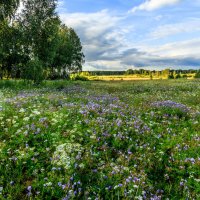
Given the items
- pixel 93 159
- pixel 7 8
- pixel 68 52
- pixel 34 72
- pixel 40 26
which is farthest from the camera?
pixel 68 52

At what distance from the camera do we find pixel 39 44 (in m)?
44.7

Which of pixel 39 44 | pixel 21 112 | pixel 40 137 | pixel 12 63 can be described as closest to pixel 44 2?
pixel 39 44

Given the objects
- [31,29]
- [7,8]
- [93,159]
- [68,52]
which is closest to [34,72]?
[31,29]

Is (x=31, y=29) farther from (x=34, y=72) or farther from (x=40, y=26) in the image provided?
(x=34, y=72)

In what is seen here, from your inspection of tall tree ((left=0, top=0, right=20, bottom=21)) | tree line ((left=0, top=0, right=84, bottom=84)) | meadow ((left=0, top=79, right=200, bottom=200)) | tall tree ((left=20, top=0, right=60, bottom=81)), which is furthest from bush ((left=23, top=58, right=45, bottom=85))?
meadow ((left=0, top=79, right=200, bottom=200))

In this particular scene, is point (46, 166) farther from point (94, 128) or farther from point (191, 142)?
point (191, 142)

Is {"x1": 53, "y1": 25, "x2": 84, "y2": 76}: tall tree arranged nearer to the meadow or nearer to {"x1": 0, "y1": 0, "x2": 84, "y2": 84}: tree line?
{"x1": 0, "y1": 0, "x2": 84, "y2": 84}: tree line

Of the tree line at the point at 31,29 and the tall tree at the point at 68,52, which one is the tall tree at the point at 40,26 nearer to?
the tree line at the point at 31,29

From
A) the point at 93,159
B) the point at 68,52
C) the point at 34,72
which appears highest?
the point at 68,52

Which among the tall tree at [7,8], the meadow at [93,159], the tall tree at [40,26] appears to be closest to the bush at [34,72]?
the tall tree at [40,26]

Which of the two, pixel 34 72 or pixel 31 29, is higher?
pixel 31 29

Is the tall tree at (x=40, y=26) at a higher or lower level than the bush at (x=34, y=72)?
higher

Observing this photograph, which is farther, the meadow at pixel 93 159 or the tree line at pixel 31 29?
the tree line at pixel 31 29

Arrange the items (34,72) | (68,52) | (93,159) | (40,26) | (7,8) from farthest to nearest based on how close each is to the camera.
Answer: (68,52) < (40,26) < (7,8) < (34,72) < (93,159)
